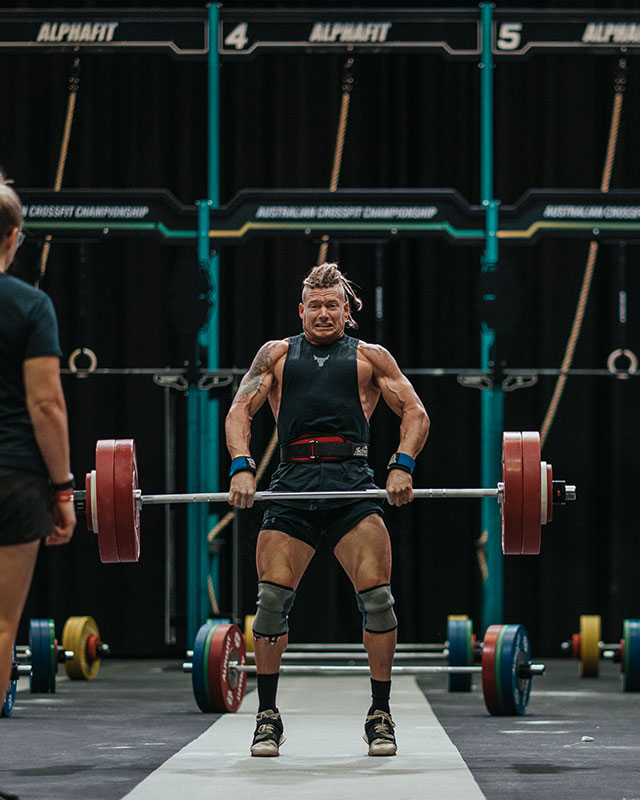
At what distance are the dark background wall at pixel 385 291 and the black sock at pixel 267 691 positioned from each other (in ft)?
12.6

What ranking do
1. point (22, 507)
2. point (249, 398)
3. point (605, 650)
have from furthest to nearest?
point (605, 650), point (249, 398), point (22, 507)

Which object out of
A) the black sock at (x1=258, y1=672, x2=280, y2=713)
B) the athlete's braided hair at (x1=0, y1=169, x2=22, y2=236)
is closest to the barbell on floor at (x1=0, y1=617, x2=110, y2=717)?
the black sock at (x1=258, y1=672, x2=280, y2=713)

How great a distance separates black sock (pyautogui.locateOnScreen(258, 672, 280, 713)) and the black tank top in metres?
0.65

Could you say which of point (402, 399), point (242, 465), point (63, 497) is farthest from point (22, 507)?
point (402, 399)

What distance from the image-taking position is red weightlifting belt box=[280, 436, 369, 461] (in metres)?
3.69

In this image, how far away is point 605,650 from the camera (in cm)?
611

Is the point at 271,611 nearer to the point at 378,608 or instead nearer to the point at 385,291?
the point at 378,608

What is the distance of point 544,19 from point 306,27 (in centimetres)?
119

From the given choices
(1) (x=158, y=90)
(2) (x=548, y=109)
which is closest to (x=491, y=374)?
(2) (x=548, y=109)

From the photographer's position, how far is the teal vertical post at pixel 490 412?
626 cm

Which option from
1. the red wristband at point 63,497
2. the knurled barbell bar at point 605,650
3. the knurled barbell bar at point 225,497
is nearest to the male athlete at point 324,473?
the knurled barbell bar at point 225,497

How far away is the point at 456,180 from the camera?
7758 millimetres

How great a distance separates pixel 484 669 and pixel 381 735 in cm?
133

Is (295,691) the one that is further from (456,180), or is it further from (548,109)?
(548,109)
